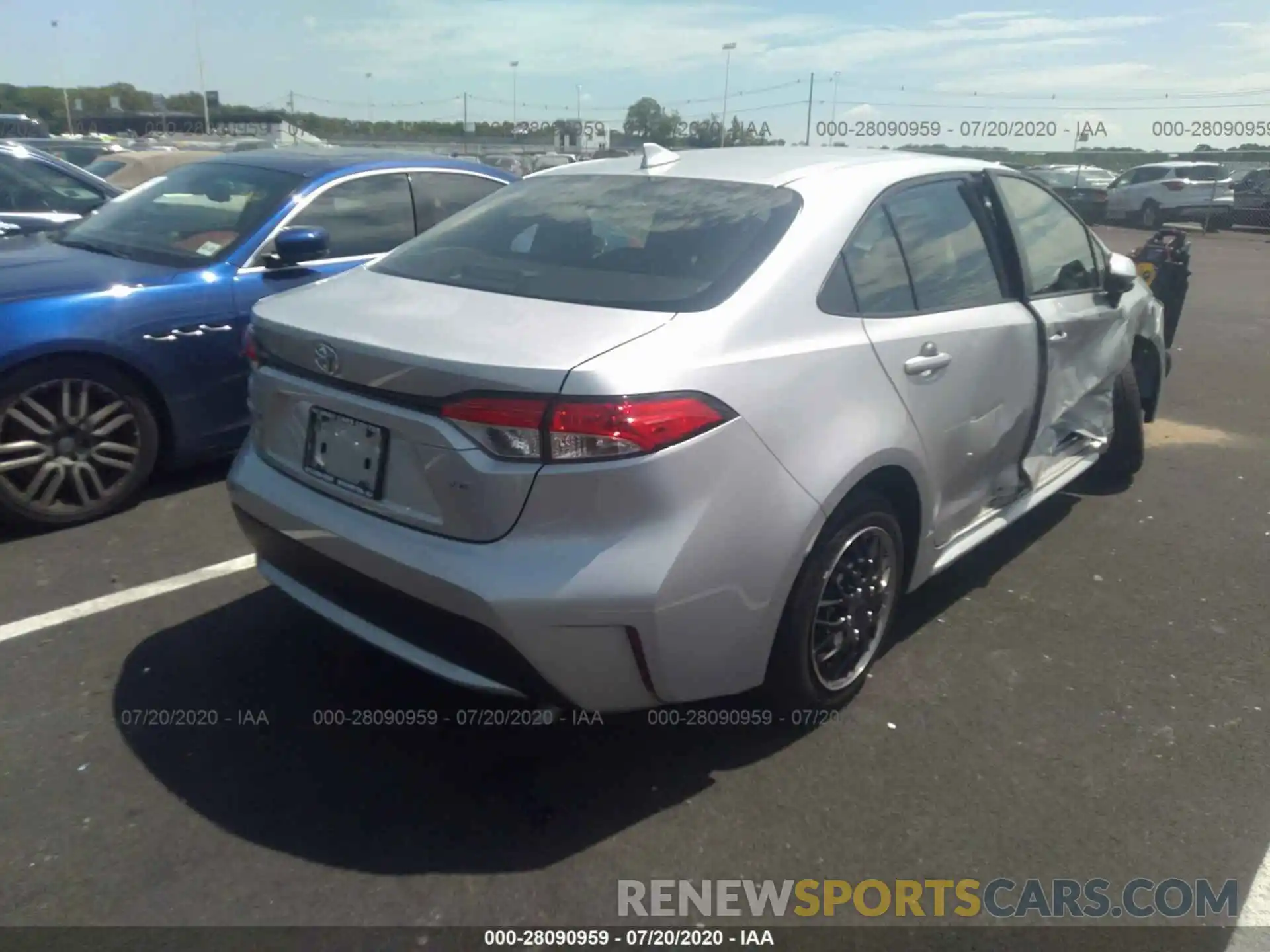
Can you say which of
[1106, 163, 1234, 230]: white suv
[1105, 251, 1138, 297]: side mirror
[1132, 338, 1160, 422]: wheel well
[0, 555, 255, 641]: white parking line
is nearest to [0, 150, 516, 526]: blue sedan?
[0, 555, 255, 641]: white parking line

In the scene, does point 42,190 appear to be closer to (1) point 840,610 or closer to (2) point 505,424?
(2) point 505,424

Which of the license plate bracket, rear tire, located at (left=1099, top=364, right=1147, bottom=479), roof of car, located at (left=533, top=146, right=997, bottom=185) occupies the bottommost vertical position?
rear tire, located at (left=1099, top=364, right=1147, bottom=479)

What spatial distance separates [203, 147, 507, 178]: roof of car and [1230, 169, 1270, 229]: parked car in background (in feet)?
90.2

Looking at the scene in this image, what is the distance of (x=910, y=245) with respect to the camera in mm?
3430

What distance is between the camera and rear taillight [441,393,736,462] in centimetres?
240

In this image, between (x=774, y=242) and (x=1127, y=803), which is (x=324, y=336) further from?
(x=1127, y=803)

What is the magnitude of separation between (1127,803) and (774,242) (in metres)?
1.87

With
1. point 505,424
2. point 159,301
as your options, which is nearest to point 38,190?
point 159,301

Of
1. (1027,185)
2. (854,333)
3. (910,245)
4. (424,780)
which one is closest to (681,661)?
(424,780)

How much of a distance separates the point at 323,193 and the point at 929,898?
4374mm

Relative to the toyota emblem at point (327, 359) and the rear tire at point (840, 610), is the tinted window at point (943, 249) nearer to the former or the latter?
the rear tire at point (840, 610)

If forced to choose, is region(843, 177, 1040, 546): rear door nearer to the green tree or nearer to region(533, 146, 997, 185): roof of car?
region(533, 146, 997, 185): roof of car

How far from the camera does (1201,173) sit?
27.6m

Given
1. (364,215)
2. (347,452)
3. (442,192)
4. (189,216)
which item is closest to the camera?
(347,452)
